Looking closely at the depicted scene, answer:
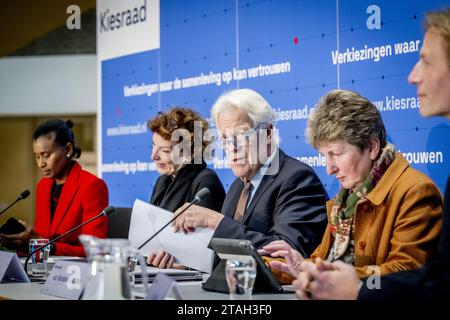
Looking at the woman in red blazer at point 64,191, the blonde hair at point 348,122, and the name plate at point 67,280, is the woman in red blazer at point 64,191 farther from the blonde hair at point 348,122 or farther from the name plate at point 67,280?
the blonde hair at point 348,122

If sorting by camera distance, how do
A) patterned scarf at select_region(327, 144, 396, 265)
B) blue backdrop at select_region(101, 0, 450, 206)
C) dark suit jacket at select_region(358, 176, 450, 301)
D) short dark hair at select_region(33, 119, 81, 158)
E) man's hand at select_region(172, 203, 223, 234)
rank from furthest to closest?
short dark hair at select_region(33, 119, 81, 158)
blue backdrop at select_region(101, 0, 450, 206)
man's hand at select_region(172, 203, 223, 234)
patterned scarf at select_region(327, 144, 396, 265)
dark suit jacket at select_region(358, 176, 450, 301)

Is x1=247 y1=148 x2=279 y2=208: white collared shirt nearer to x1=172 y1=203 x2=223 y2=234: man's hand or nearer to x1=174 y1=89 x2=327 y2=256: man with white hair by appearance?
x1=174 y1=89 x2=327 y2=256: man with white hair

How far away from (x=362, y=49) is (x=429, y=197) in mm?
1133

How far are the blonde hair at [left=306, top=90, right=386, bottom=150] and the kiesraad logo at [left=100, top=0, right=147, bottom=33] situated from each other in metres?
2.72

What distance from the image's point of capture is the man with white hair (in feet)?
9.90

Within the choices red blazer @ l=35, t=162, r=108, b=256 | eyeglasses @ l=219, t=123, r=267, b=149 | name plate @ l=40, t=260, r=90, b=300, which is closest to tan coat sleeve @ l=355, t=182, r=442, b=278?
name plate @ l=40, t=260, r=90, b=300

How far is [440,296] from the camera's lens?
188cm

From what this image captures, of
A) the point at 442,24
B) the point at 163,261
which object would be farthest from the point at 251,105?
the point at 442,24

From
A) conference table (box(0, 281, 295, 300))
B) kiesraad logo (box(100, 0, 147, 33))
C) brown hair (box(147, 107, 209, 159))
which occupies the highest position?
kiesraad logo (box(100, 0, 147, 33))

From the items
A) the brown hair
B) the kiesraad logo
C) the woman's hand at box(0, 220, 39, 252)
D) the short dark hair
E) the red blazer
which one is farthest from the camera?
the kiesraad logo

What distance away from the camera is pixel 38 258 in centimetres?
312

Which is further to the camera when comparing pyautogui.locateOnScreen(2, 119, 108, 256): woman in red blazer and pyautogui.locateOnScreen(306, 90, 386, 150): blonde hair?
pyautogui.locateOnScreen(2, 119, 108, 256): woman in red blazer

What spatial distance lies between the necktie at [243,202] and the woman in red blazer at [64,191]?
3.96 ft

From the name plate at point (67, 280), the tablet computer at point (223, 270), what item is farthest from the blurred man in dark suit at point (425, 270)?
the name plate at point (67, 280)
